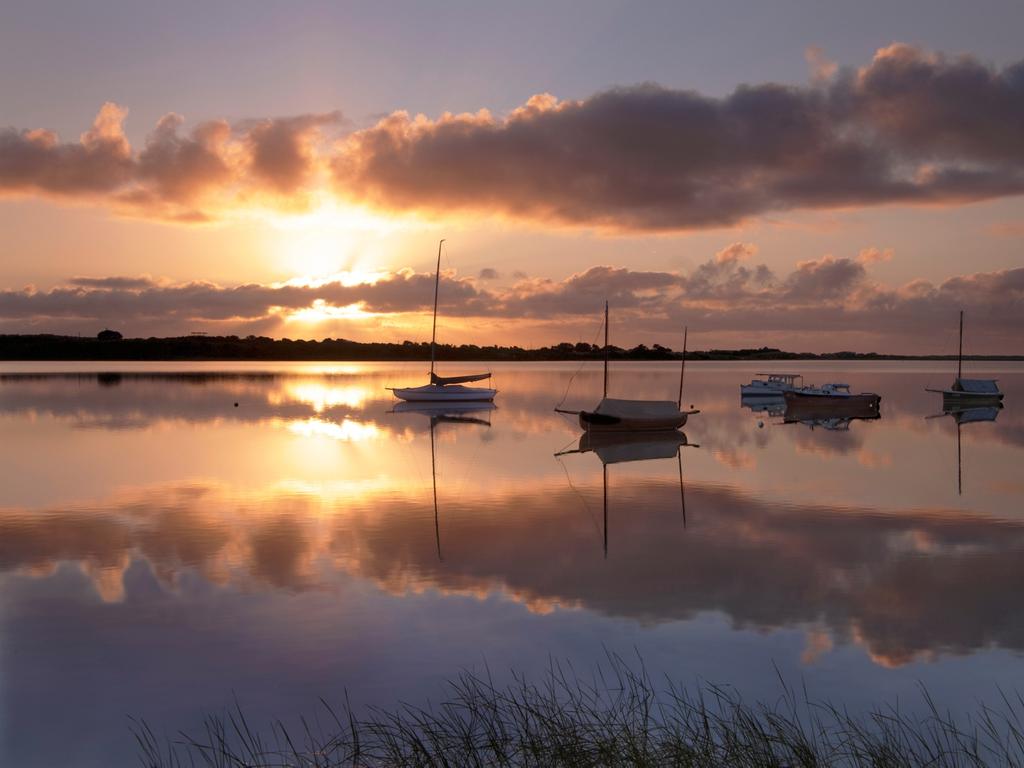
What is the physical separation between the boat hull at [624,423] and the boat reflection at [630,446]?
0.93ft

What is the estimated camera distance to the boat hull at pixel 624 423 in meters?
46.8

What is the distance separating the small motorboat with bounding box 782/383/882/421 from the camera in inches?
2554

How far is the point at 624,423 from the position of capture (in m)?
48.2

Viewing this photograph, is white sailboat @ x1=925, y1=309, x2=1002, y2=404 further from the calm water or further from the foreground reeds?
the foreground reeds

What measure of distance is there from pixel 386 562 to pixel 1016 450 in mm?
35837

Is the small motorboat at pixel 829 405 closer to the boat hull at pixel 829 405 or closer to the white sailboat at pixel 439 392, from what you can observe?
the boat hull at pixel 829 405

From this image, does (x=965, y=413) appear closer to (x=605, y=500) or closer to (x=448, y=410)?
(x=448, y=410)

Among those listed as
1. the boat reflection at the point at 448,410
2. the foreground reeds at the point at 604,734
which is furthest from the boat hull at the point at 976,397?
the foreground reeds at the point at 604,734

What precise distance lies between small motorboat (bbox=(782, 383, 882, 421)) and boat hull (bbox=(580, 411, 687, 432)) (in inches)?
753

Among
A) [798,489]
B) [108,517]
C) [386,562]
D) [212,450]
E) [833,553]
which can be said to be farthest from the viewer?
[212,450]

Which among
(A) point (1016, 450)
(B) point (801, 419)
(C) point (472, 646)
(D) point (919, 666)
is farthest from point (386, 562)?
(B) point (801, 419)

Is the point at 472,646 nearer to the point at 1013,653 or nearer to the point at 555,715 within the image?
the point at 555,715

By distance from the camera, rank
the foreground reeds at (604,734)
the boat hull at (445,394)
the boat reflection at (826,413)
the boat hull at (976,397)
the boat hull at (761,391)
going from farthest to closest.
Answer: the boat hull at (761,391) < the boat hull at (445,394) < the boat hull at (976,397) < the boat reflection at (826,413) < the foreground reeds at (604,734)

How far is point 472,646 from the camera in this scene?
1288 centimetres
